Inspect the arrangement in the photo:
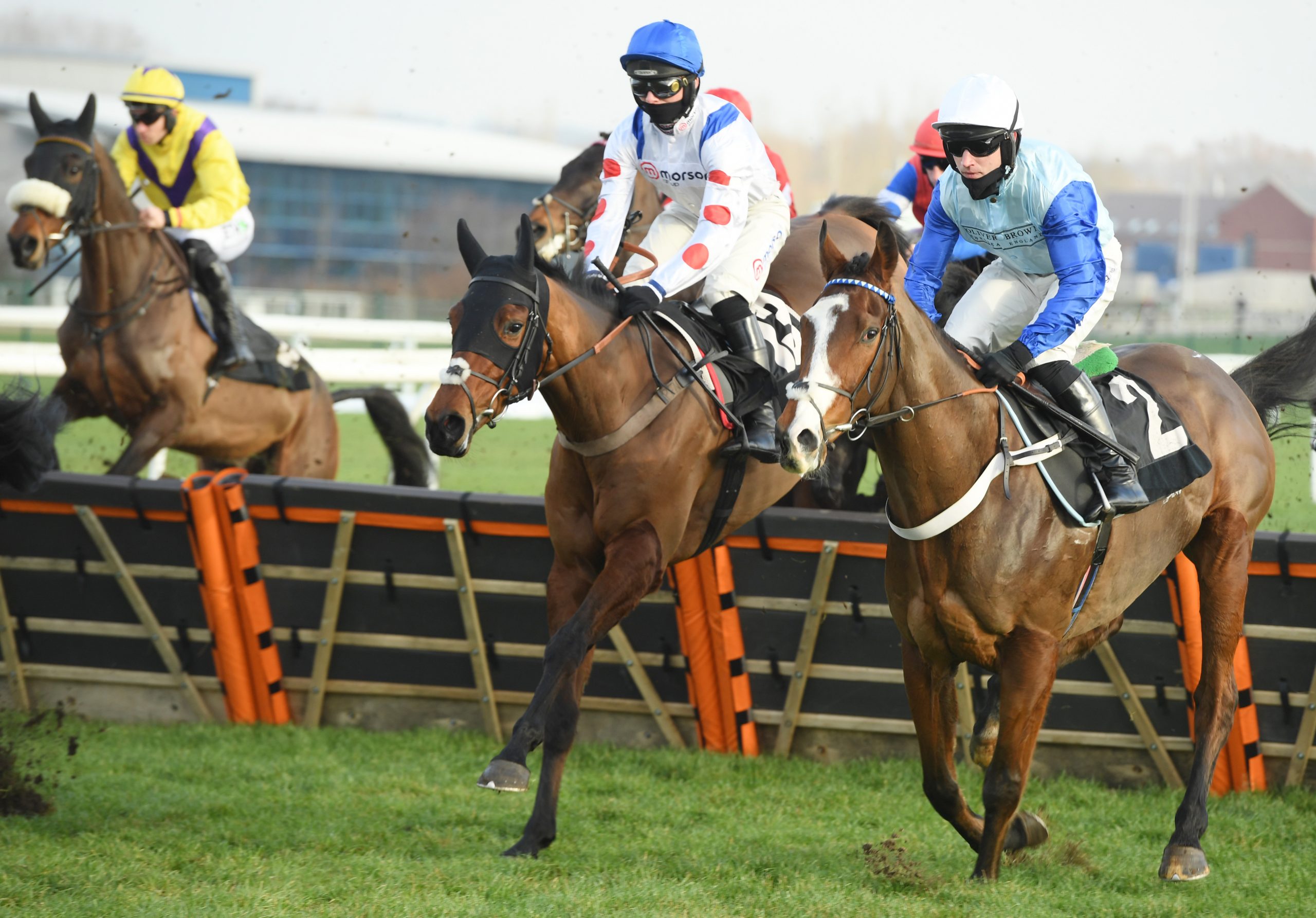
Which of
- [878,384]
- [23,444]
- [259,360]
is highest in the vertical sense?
[878,384]

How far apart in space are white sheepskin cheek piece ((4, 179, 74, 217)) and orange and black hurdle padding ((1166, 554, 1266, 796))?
516 centimetres

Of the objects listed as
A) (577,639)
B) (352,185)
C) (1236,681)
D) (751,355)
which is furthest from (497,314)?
(352,185)

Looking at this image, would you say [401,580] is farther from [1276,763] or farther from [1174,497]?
[1276,763]

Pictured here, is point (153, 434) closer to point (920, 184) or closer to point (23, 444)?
point (23, 444)

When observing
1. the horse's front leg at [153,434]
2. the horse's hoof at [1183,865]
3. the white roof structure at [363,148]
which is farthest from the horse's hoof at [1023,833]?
the white roof structure at [363,148]

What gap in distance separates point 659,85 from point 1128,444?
6.61ft

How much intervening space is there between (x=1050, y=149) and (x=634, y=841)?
96.5 inches

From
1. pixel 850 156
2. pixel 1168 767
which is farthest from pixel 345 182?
pixel 1168 767

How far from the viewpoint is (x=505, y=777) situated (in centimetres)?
370

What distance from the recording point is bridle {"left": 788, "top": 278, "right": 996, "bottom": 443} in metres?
3.27

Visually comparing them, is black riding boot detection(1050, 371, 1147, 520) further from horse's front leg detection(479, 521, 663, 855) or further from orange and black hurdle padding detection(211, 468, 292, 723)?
orange and black hurdle padding detection(211, 468, 292, 723)

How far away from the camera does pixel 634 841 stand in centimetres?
430

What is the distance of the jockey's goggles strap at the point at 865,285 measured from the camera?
3.36 metres

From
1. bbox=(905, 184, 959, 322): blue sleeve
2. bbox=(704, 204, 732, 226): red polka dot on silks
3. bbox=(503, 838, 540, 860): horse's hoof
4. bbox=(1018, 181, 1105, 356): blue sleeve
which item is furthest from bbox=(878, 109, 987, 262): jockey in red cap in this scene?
bbox=(503, 838, 540, 860): horse's hoof
